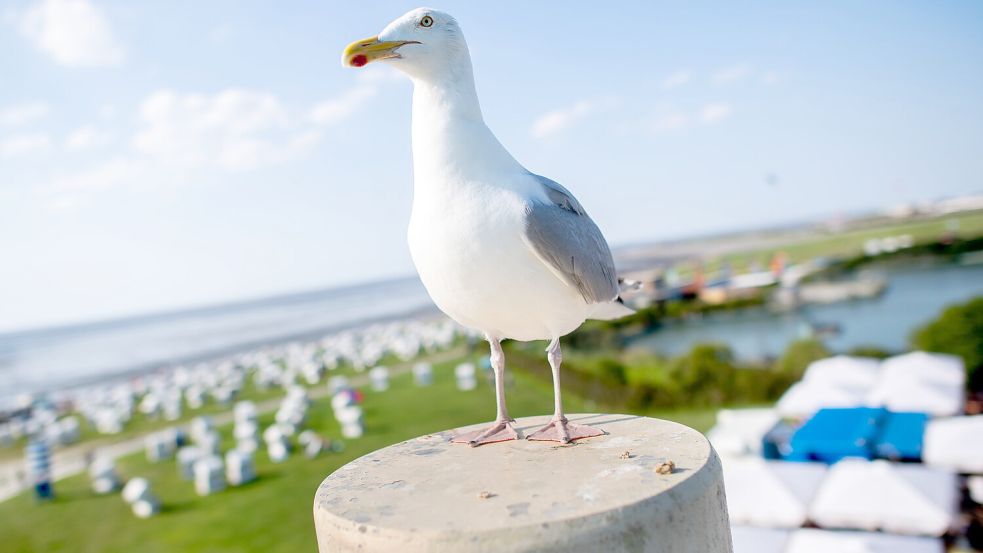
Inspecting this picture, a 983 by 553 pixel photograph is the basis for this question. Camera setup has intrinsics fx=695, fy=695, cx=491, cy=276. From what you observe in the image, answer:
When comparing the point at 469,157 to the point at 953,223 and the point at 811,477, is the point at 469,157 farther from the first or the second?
the point at 953,223

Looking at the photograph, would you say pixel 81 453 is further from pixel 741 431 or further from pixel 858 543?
pixel 858 543

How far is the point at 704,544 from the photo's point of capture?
2.55 metres

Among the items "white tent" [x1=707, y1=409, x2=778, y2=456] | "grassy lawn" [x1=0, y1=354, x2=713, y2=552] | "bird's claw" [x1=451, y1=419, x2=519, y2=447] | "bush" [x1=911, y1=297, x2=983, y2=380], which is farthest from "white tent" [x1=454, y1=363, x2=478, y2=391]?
"bird's claw" [x1=451, y1=419, x2=519, y2=447]

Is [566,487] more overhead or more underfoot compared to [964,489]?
more overhead

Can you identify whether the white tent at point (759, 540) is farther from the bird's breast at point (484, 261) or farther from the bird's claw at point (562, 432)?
the bird's breast at point (484, 261)

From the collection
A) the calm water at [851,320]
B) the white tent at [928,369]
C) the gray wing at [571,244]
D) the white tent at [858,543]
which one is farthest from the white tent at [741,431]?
the calm water at [851,320]

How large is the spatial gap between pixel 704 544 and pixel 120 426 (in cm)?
2636

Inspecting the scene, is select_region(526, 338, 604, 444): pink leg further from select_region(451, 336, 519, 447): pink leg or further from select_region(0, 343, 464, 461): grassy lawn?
select_region(0, 343, 464, 461): grassy lawn

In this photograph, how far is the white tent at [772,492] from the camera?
30.6 feet

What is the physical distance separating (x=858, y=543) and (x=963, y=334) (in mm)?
12572

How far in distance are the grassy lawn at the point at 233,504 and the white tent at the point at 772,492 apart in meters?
7.45

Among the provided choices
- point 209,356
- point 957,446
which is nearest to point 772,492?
point 957,446

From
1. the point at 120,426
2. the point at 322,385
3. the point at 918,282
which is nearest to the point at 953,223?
the point at 918,282

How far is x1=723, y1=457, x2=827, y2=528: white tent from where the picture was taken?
30.6ft
